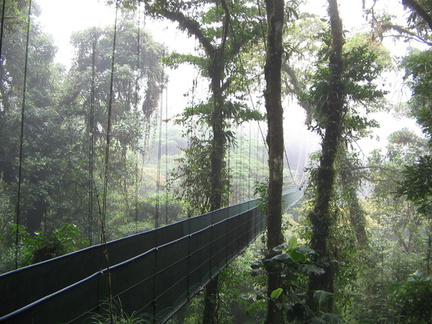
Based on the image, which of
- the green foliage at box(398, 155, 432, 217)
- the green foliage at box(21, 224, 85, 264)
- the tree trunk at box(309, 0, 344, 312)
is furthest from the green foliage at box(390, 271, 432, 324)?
the green foliage at box(21, 224, 85, 264)

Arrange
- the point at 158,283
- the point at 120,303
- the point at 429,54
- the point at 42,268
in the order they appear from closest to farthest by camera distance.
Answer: the point at 42,268 < the point at 120,303 < the point at 158,283 < the point at 429,54

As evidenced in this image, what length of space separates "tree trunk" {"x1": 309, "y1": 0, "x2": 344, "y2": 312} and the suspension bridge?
5.12 ft

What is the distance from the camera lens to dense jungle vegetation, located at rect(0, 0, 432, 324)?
3.83 metres

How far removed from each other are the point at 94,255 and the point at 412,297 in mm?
2735

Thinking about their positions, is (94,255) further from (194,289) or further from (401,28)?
(401,28)

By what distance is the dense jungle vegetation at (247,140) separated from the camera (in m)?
3.83

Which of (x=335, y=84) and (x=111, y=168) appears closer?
(x=335, y=84)

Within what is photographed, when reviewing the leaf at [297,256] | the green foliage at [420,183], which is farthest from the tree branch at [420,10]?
the leaf at [297,256]

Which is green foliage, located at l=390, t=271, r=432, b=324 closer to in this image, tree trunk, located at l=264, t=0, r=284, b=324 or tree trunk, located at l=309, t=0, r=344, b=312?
tree trunk, located at l=264, t=0, r=284, b=324

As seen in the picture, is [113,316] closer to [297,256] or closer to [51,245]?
[297,256]

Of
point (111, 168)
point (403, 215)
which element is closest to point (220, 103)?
point (111, 168)

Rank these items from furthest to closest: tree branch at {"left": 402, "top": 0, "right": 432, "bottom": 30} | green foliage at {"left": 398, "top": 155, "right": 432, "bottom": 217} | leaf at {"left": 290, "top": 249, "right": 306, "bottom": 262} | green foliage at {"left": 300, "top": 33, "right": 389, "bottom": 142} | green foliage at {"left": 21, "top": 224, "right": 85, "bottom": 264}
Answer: green foliage at {"left": 300, "top": 33, "right": 389, "bottom": 142} → tree branch at {"left": 402, "top": 0, "right": 432, "bottom": 30} → green foliage at {"left": 398, "top": 155, "right": 432, "bottom": 217} → green foliage at {"left": 21, "top": 224, "right": 85, "bottom": 264} → leaf at {"left": 290, "top": 249, "right": 306, "bottom": 262}

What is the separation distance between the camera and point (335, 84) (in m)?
4.97

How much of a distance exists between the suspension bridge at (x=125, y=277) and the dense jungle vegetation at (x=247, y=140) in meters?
0.21
